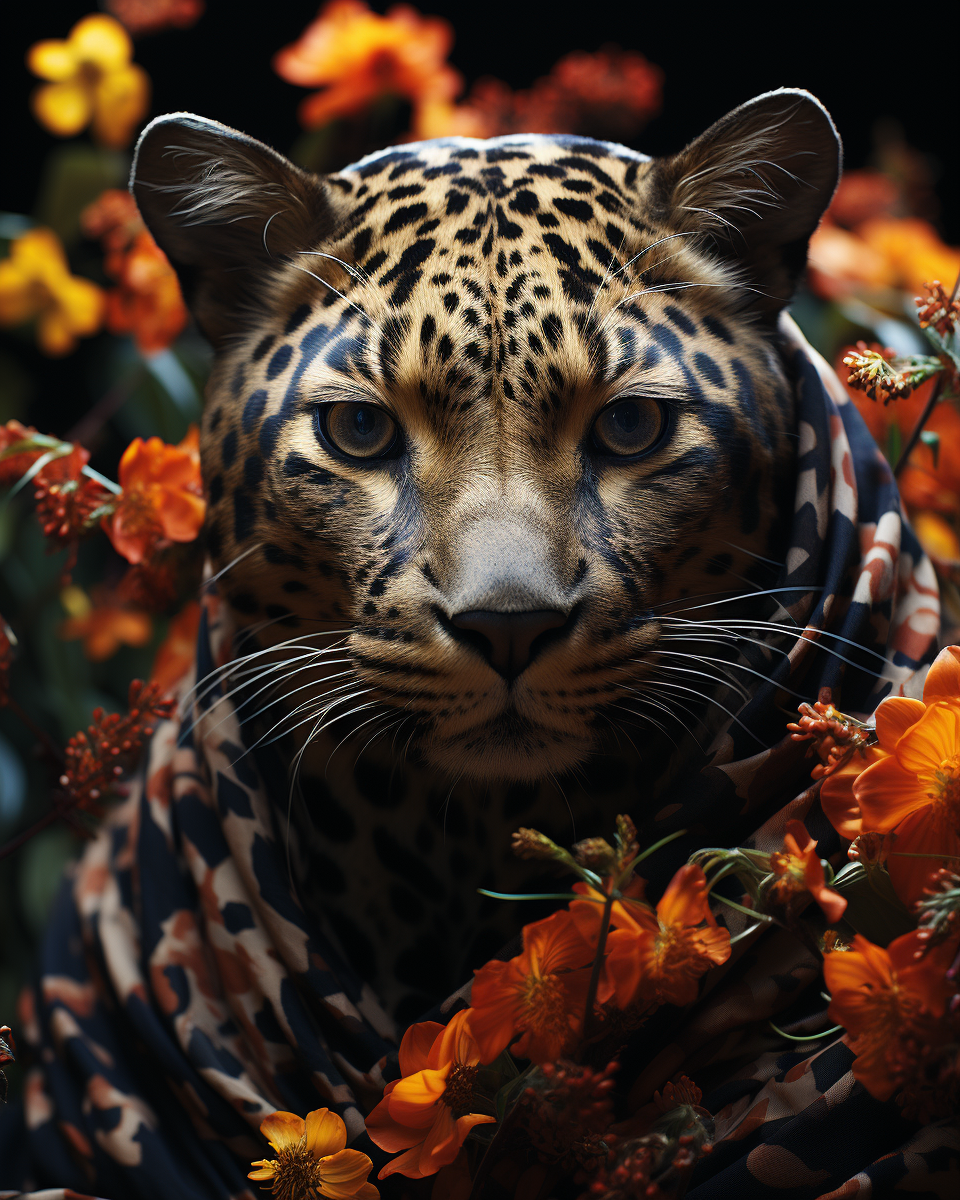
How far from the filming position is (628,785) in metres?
0.77

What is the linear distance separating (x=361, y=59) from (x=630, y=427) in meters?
0.79

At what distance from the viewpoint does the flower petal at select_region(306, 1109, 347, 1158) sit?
620 mm

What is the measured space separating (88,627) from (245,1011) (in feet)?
2.06

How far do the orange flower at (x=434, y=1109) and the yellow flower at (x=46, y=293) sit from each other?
3.52 feet

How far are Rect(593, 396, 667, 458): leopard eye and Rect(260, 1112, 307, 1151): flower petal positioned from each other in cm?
48

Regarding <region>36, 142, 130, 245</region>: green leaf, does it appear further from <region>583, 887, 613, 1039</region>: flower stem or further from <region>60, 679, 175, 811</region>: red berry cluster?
<region>583, 887, 613, 1039</region>: flower stem

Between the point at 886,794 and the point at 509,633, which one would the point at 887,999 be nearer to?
the point at 886,794

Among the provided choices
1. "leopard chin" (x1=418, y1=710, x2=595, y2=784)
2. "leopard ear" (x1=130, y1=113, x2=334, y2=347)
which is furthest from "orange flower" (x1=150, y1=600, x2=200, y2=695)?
"leopard chin" (x1=418, y1=710, x2=595, y2=784)

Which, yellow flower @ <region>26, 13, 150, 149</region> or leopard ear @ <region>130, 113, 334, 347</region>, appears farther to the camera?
yellow flower @ <region>26, 13, 150, 149</region>

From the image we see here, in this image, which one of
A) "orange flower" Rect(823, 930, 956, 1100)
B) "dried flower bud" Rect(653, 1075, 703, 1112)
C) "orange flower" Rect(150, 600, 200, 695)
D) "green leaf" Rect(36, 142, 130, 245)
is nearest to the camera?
"orange flower" Rect(823, 930, 956, 1100)

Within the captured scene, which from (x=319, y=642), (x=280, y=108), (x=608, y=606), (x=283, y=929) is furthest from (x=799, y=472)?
(x=280, y=108)

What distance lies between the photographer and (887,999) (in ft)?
1.64

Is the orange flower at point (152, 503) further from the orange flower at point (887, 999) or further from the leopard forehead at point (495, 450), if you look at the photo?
the orange flower at point (887, 999)

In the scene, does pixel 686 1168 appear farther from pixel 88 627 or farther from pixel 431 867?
pixel 88 627
